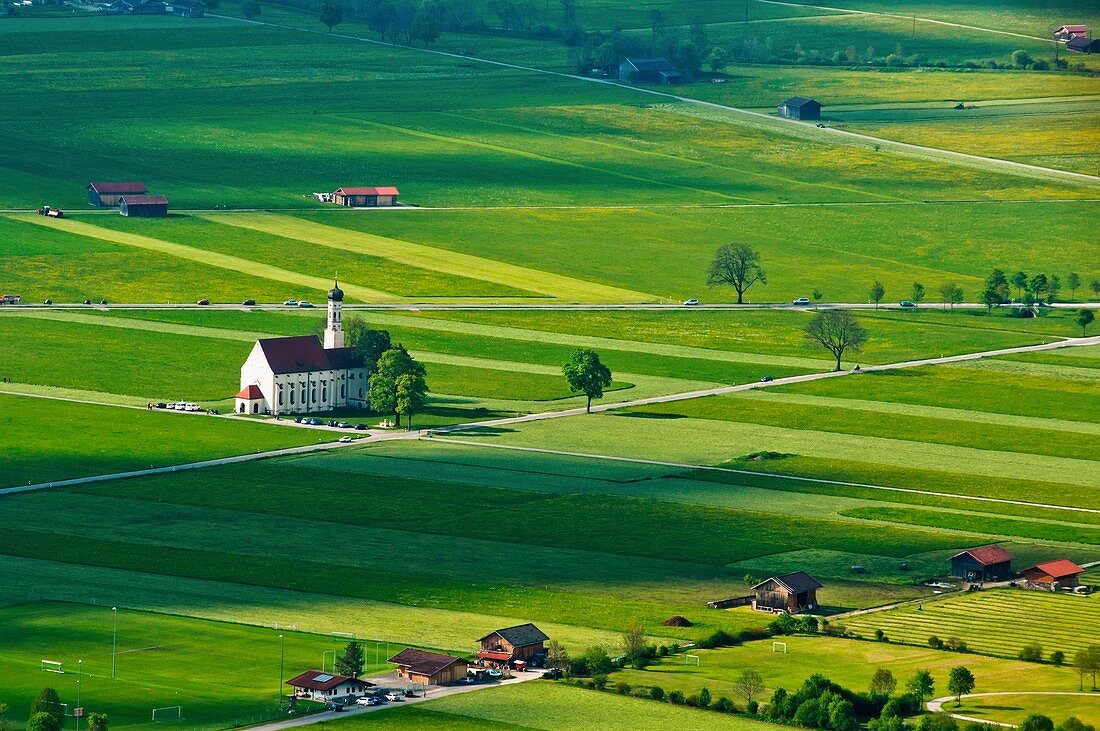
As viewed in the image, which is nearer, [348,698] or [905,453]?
[348,698]

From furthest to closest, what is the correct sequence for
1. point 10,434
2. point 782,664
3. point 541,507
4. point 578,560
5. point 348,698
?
1. point 10,434
2. point 541,507
3. point 578,560
4. point 782,664
5. point 348,698

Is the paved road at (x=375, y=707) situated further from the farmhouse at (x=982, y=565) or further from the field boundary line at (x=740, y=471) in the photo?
the field boundary line at (x=740, y=471)

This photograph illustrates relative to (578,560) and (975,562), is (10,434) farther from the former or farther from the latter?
(975,562)

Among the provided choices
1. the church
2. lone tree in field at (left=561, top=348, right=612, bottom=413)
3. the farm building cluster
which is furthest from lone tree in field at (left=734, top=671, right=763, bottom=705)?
the church

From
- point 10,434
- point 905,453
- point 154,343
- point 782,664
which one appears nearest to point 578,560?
point 782,664

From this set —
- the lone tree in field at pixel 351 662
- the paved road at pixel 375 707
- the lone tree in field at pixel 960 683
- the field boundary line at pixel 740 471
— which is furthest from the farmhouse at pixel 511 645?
the field boundary line at pixel 740 471

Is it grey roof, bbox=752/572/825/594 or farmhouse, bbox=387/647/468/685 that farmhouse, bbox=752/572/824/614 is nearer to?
grey roof, bbox=752/572/825/594

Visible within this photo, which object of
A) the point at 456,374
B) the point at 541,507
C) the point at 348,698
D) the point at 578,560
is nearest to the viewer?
the point at 348,698
